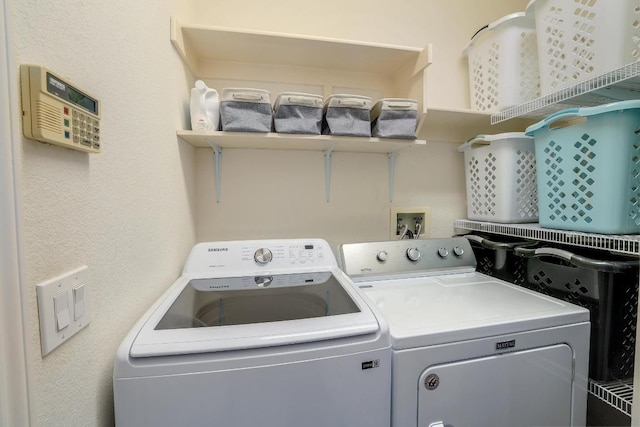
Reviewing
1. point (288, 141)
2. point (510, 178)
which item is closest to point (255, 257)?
point (288, 141)

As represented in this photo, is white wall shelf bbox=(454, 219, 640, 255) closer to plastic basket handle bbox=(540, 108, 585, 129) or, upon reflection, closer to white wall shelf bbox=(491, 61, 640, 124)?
plastic basket handle bbox=(540, 108, 585, 129)

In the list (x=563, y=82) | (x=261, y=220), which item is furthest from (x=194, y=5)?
(x=563, y=82)

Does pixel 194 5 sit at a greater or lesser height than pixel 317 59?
greater

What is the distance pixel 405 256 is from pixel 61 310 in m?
1.24

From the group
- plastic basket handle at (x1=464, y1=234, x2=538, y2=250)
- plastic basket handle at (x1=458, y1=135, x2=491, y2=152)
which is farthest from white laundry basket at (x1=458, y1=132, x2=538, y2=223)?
plastic basket handle at (x1=464, y1=234, x2=538, y2=250)

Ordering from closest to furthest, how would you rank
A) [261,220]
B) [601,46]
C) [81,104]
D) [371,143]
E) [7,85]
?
[7,85], [81,104], [601,46], [371,143], [261,220]

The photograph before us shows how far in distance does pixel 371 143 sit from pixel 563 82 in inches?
32.8

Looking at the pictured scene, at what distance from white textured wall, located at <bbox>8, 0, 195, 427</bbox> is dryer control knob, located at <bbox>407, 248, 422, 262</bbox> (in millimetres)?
1089

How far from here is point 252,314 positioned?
1.00 metres

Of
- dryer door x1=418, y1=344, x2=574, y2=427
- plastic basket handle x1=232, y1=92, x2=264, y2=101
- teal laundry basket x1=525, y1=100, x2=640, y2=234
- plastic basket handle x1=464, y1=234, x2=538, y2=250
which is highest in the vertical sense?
plastic basket handle x1=232, y1=92, x2=264, y2=101

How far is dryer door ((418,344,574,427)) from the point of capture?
2.69 ft

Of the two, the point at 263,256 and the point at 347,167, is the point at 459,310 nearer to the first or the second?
the point at 263,256

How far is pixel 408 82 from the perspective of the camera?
1.45 meters

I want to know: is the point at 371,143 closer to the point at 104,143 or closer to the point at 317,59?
the point at 317,59
